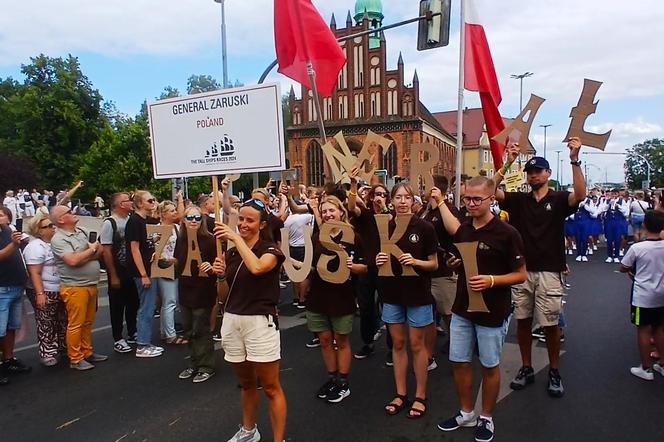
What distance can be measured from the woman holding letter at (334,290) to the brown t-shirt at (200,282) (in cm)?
117

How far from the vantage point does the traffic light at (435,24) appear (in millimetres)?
8297

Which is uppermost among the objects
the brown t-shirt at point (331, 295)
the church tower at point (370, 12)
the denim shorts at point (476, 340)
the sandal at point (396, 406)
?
the church tower at point (370, 12)

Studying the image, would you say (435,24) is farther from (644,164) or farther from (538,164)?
(644,164)

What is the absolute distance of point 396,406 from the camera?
13.2 feet

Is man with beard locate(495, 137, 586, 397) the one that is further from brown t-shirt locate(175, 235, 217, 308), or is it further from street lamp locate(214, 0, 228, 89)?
street lamp locate(214, 0, 228, 89)

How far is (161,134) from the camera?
418 cm

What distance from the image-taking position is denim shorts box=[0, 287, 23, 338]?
503 centimetres

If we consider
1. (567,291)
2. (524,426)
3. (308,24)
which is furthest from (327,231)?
(567,291)

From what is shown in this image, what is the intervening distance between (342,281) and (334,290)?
0.23m

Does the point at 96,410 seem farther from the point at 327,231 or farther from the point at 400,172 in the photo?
the point at 400,172

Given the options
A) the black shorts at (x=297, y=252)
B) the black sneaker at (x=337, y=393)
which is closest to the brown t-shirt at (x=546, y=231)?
the black sneaker at (x=337, y=393)

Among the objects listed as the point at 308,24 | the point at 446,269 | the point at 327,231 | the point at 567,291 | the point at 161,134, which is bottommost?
the point at 567,291

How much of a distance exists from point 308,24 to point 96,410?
4.70 meters

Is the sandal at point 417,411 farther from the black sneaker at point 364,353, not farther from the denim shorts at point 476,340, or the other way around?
the black sneaker at point 364,353
